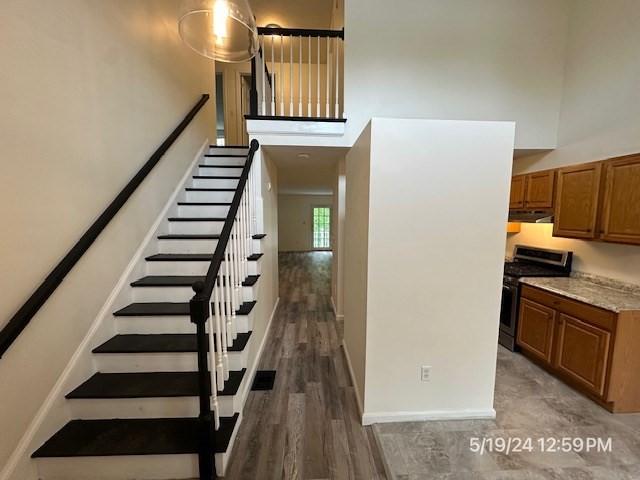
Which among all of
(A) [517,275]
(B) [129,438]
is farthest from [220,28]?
(A) [517,275]

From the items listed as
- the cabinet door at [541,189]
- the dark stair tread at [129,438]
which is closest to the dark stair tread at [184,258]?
the dark stair tread at [129,438]

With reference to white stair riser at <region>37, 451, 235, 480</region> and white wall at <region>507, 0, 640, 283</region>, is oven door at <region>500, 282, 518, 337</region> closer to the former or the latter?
white wall at <region>507, 0, 640, 283</region>

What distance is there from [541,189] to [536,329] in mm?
1610

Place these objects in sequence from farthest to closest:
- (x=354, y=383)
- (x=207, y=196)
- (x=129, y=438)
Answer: (x=207, y=196), (x=354, y=383), (x=129, y=438)

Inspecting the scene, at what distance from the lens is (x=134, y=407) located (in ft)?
5.80

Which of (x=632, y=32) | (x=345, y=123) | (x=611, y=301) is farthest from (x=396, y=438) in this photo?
(x=632, y=32)

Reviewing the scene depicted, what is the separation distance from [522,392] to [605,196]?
1919 millimetres

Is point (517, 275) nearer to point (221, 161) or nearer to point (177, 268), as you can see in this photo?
point (177, 268)

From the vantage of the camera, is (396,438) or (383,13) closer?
(396,438)

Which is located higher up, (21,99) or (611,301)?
(21,99)

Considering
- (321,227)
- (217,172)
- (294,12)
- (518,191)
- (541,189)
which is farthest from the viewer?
(321,227)

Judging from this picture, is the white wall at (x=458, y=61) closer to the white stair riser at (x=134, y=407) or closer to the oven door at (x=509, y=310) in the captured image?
the oven door at (x=509, y=310)

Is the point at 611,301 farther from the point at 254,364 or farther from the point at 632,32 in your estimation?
the point at 254,364

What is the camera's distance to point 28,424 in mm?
1480
